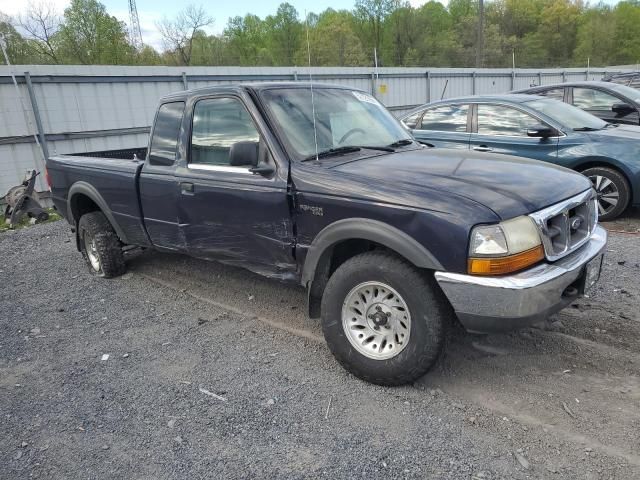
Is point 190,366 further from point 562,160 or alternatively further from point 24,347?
point 562,160

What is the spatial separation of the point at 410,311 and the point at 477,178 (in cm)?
92

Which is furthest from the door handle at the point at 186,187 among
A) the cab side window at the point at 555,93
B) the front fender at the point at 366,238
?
the cab side window at the point at 555,93

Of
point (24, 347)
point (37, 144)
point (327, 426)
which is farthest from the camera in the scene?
point (37, 144)

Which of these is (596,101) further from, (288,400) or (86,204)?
(86,204)

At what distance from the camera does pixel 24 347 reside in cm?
415

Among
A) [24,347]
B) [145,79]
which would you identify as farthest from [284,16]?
[24,347]

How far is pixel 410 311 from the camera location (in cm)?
294

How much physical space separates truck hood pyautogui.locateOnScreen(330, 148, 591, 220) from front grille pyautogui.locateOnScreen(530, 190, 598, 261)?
0.05 metres

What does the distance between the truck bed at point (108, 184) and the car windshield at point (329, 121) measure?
175cm

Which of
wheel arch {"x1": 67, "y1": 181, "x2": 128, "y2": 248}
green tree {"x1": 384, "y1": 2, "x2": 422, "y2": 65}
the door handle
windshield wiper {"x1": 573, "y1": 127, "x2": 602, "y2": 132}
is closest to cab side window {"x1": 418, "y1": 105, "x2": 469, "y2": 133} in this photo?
windshield wiper {"x1": 573, "y1": 127, "x2": 602, "y2": 132}

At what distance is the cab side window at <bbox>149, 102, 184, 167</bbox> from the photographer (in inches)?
172

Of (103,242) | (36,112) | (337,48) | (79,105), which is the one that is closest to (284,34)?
(337,48)

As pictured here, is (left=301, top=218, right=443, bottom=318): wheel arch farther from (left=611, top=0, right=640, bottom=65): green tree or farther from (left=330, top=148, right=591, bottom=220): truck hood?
(left=611, top=0, right=640, bottom=65): green tree

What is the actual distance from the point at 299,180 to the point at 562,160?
4712mm
